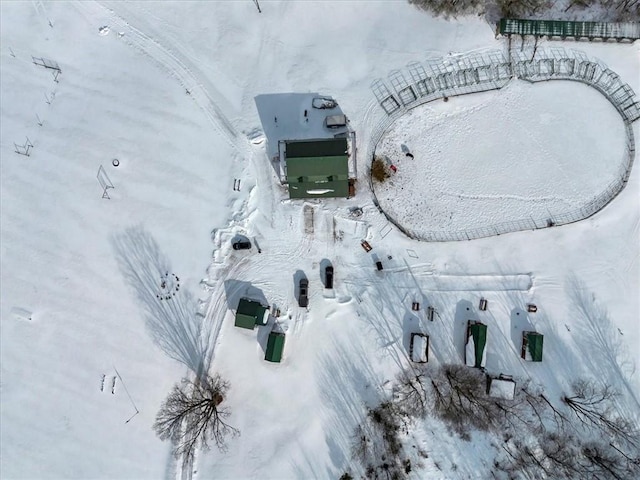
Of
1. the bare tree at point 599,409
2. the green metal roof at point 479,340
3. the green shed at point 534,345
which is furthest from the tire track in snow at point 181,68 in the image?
the bare tree at point 599,409

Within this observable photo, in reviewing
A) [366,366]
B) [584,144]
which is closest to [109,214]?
[366,366]

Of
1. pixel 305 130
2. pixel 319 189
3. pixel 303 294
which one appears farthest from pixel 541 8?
pixel 303 294

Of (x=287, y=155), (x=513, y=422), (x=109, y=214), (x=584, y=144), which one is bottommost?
(x=513, y=422)

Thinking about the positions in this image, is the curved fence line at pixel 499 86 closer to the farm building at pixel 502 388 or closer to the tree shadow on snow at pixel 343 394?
the tree shadow on snow at pixel 343 394

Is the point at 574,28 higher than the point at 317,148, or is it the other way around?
the point at 574,28

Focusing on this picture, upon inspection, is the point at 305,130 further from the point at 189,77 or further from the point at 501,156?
the point at 501,156

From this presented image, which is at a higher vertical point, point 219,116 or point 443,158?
point 219,116

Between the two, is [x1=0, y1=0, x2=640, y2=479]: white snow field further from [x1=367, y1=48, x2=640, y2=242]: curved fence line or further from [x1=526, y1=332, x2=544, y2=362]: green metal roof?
[x1=526, y1=332, x2=544, y2=362]: green metal roof

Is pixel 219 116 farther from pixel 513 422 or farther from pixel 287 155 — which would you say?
pixel 513 422
